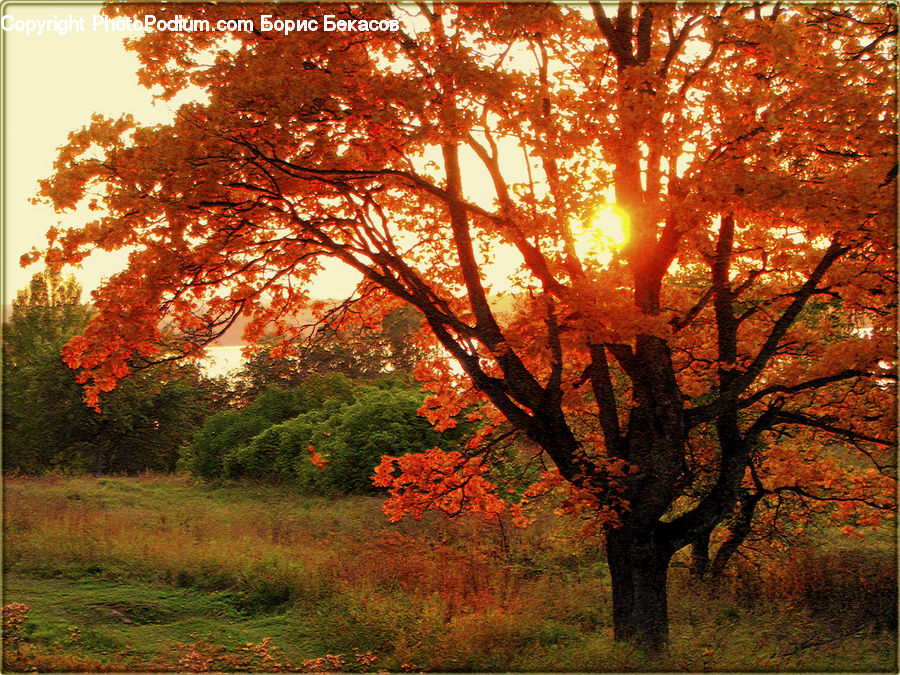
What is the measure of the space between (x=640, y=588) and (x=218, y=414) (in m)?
23.9

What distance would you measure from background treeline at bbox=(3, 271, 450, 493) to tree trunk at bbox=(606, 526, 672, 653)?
11.3 meters

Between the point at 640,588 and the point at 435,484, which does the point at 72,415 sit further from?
the point at 640,588

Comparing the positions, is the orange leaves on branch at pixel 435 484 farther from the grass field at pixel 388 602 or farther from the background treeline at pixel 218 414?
the background treeline at pixel 218 414

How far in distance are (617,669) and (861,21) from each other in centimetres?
872

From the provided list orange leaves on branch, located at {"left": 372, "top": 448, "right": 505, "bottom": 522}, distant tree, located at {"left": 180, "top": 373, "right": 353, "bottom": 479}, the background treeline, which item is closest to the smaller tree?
the background treeline

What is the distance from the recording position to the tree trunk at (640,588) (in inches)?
357

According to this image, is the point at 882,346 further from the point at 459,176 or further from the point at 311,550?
the point at 311,550

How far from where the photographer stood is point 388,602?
10742 millimetres

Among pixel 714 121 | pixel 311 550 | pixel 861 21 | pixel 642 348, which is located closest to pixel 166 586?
pixel 311 550

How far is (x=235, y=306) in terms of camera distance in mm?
11070

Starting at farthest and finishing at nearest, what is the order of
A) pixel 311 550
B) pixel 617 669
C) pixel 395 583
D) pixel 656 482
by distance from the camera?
pixel 311 550
pixel 395 583
pixel 656 482
pixel 617 669

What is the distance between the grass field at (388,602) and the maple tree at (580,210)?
1.32 m

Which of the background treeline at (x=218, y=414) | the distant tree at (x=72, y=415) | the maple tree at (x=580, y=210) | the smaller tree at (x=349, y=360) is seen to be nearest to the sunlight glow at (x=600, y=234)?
the maple tree at (x=580, y=210)

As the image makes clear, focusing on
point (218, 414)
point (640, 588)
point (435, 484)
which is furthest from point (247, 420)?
point (640, 588)
